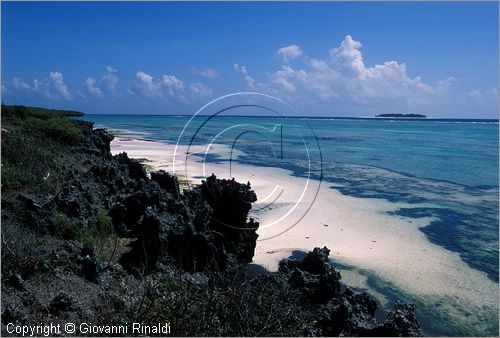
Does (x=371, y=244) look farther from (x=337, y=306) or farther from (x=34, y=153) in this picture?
(x=34, y=153)

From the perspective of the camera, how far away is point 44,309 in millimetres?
6285

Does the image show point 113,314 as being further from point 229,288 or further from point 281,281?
point 281,281

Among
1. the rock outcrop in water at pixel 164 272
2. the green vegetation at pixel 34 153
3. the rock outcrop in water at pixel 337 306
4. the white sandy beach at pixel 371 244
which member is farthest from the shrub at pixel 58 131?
the rock outcrop in water at pixel 337 306

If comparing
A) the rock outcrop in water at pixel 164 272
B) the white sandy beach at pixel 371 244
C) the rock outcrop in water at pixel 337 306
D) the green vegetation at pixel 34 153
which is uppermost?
the green vegetation at pixel 34 153

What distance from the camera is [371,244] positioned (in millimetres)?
13070

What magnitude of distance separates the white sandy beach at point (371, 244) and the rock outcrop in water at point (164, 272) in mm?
A: 2275

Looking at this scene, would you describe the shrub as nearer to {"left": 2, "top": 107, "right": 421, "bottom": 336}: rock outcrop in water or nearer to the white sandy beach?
{"left": 2, "top": 107, "right": 421, "bottom": 336}: rock outcrop in water

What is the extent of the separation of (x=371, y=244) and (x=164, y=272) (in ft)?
24.1

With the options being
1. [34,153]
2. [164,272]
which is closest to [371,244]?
[164,272]

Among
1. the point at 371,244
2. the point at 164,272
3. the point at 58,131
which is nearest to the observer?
the point at 164,272

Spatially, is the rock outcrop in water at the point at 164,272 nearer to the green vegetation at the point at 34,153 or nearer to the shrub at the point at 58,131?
the green vegetation at the point at 34,153

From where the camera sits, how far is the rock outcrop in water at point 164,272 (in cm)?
603

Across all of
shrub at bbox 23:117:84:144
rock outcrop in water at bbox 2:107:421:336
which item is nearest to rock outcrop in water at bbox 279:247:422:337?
rock outcrop in water at bbox 2:107:421:336

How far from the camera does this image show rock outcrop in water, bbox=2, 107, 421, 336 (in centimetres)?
603
